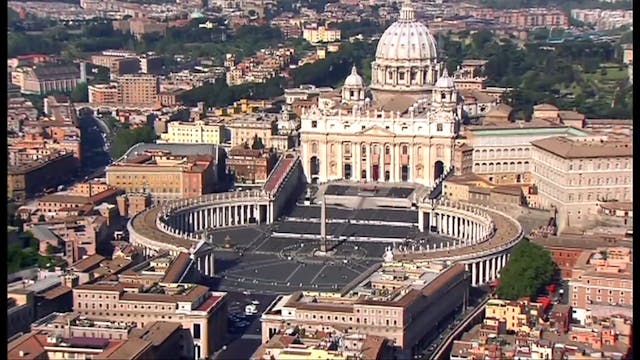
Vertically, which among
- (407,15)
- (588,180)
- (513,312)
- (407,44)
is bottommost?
(513,312)

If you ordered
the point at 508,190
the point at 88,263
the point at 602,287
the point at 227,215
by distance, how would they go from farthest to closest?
the point at 227,215, the point at 508,190, the point at 88,263, the point at 602,287

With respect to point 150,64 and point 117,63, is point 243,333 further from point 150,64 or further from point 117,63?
point 150,64

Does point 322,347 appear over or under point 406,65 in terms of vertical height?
under

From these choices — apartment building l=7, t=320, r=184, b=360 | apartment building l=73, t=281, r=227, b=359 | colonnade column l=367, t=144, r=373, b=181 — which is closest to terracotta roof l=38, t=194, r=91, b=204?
colonnade column l=367, t=144, r=373, b=181

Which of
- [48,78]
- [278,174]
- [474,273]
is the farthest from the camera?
[48,78]

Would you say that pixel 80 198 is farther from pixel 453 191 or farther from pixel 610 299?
pixel 610 299

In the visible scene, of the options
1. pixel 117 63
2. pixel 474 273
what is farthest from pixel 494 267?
pixel 117 63

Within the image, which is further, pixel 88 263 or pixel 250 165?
pixel 250 165
